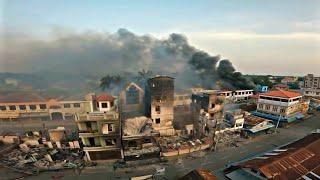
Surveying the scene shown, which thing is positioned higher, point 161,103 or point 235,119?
point 161,103

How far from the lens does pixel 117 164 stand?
2092 centimetres

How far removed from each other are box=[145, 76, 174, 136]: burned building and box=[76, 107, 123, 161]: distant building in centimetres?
641

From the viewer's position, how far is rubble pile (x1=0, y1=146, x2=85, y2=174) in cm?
2058

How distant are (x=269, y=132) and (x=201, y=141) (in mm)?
11046

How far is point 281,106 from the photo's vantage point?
3378 cm

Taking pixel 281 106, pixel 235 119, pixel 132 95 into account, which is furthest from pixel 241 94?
pixel 132 95

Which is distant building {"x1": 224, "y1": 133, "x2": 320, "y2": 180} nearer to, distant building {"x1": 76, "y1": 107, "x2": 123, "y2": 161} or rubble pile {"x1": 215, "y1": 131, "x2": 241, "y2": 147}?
rubble pile {"x1": 215, "y1": 131, "x2": 241, "y2": 147}

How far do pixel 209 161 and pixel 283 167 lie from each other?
24.0 feet

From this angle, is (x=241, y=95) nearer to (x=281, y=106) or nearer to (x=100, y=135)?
(x=281, y=106)

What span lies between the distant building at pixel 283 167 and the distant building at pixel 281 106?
15.3 metres

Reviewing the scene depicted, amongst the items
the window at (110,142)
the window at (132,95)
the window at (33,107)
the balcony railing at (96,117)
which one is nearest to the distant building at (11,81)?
the window at (33,107)

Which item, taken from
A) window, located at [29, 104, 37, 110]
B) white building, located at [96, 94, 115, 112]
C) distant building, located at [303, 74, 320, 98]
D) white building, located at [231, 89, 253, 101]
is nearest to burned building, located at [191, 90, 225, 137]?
white building, located at [96, 94, 115, 112]

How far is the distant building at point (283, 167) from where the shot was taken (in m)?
15.4

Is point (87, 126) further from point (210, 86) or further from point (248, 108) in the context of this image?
point (210, 86)
